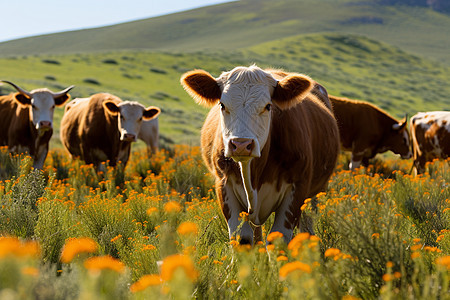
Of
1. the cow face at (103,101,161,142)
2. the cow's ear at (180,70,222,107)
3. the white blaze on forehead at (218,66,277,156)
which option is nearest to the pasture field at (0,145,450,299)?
the white blaze on forehead at (218,66,277,156)

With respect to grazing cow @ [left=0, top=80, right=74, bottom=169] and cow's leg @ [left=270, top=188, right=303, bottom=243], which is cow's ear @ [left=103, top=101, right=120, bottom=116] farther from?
cow's leg @ [left=270, top=188, right=303, bottom=243]

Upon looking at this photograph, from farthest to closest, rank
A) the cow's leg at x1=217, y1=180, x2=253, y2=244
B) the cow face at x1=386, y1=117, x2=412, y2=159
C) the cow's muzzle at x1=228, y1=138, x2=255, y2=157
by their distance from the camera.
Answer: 1. the cow face at x1=386, y1=117, x2=412, y2=159
2. the cow's leg at x1=217, y1=180, x2=253, y2=244
3. the cow's muzzle at x1=228, y1=138, x2=255, y2=157

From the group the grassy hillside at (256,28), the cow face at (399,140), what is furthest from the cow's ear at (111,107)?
the grassy hillside at (256,28)

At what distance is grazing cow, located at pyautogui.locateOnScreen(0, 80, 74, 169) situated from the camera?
9.62m

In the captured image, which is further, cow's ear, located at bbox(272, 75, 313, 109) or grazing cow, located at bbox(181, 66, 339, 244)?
cow's ear, located at bbox(272, 75, 313, 109)

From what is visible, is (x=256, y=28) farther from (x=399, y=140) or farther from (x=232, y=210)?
(x=232, y=210)

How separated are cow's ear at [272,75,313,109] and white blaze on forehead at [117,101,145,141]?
18.7ft

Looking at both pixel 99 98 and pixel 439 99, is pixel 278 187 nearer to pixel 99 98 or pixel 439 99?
pixel 99 98

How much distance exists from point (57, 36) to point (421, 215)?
5157 inches

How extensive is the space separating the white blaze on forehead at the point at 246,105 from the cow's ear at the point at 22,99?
7.21m

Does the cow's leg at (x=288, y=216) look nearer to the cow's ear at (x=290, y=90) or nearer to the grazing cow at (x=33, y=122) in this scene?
the cow's ear at (x=290, y=90)

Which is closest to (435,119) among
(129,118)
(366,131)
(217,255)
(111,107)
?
(366,131)

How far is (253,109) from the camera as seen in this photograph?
3.73 m

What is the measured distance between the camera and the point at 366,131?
13.8 m
